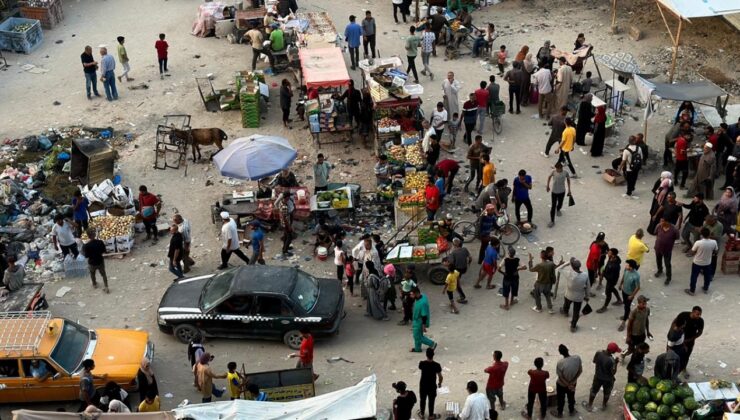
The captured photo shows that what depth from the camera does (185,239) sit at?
17.3m

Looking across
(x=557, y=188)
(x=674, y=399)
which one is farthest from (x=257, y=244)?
(x=674, y=399)

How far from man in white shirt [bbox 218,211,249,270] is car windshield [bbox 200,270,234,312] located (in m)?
1.34

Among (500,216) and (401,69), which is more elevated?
(401,69)

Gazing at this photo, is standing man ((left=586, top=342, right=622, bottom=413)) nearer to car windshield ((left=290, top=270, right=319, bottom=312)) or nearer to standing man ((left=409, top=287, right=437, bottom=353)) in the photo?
standing man ((left=409, top=287, right=437, bottom=353))

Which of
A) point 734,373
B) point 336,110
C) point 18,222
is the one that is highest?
point 336,110

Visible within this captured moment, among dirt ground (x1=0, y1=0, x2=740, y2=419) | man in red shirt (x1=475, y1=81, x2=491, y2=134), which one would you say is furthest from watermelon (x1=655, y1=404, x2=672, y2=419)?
man in red shirt (x1=475, y1=81, x2=491, y2=134)

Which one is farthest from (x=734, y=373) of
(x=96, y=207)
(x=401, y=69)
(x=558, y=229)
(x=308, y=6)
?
(x=308, y=6)

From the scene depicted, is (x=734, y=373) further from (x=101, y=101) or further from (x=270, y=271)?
(x=101, y=101)

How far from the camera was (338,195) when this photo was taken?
1891 cm

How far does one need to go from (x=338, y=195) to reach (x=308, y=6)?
492 inches

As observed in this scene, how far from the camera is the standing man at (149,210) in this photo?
724 inches

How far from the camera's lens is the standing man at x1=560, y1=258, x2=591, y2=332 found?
15179 millimetres

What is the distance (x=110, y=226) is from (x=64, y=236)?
120 centimetres

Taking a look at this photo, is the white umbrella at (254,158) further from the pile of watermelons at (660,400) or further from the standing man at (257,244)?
the pile of watermelons at (660,400)
